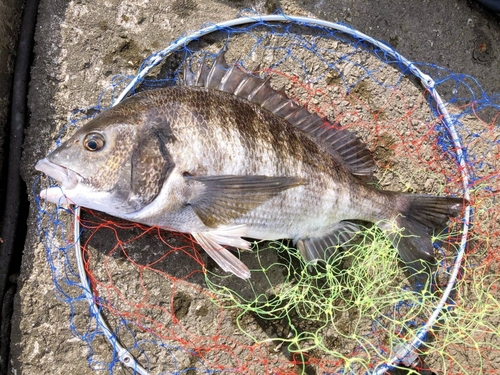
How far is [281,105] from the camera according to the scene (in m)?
2.33

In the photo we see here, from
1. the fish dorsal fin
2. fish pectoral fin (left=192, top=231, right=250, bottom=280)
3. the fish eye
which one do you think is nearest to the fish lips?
the fish eye

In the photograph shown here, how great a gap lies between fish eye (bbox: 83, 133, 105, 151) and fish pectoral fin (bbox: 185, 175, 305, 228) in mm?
434

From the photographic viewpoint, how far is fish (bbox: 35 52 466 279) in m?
2.01

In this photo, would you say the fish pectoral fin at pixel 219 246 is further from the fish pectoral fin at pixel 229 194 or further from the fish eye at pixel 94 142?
the fish eye at pixel 94 142

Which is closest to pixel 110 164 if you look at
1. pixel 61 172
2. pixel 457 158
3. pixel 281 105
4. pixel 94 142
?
pixel 94 142

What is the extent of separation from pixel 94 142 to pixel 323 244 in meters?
1.33

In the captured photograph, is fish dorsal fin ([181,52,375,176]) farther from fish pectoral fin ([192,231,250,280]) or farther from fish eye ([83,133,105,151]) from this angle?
fish pectoral fin ([192,231,250,280])

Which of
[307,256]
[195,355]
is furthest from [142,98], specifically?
[195,355]

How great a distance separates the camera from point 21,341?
95.7 inches

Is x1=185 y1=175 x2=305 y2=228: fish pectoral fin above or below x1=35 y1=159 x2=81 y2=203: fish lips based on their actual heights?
above

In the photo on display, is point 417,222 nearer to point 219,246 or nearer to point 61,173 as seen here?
point 219,246

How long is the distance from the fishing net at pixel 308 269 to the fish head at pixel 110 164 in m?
0.39

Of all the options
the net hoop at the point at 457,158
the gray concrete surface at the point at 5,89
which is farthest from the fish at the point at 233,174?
the gray concrete surface at the point at 5,89

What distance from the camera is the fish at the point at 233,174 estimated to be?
201cm
